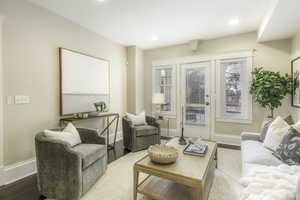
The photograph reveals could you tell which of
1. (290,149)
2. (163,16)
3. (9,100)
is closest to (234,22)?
(163,16)

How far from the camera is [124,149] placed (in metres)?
3.53

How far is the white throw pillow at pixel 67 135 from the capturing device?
1969 millimetres

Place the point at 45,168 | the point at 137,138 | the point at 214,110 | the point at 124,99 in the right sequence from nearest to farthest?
the point at 45,168
the point at 137,138
the point at 214,110
the point at 124,99

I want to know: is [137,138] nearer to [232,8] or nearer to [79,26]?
[79,26]

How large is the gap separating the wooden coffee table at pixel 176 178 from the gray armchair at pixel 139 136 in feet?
4.92

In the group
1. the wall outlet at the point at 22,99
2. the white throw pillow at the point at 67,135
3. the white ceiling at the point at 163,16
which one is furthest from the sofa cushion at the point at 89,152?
the white ceiling at the point at 163,16

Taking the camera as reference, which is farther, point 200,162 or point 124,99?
point 124,99

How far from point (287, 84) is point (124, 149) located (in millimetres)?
3602

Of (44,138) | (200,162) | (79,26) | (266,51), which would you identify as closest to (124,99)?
(79,26)

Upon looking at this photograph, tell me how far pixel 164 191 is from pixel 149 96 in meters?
3.47

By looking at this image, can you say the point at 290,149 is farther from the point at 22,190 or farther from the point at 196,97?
the point at 22,190

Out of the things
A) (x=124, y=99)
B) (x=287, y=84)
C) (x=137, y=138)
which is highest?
(x=287, y=84)

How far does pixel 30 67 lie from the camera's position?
245 centimetres

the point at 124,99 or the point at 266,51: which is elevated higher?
the point at 266,51
